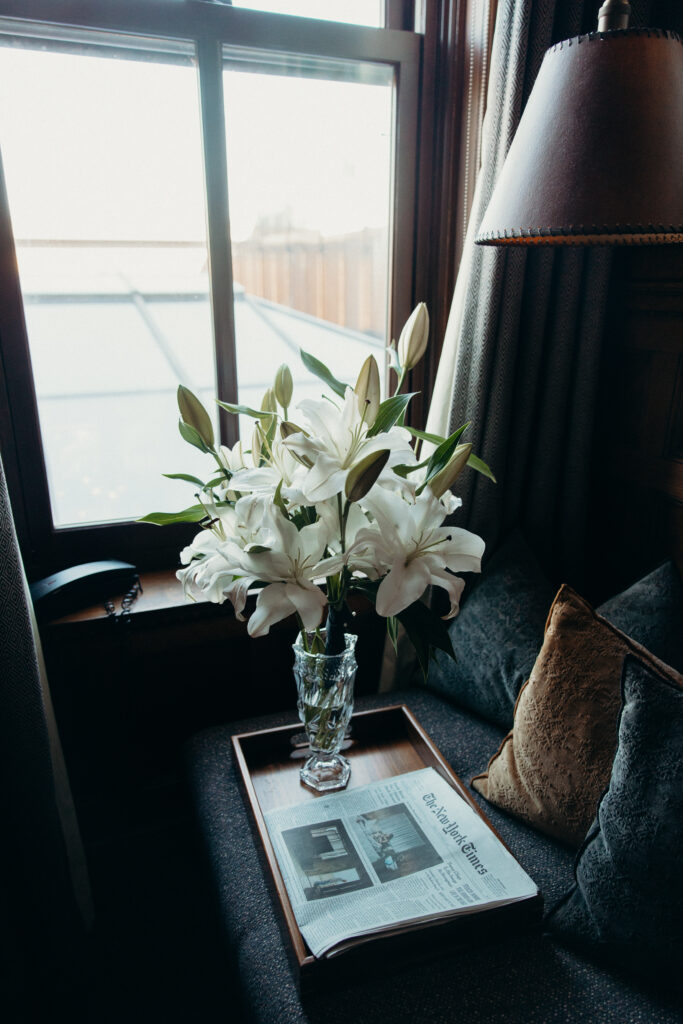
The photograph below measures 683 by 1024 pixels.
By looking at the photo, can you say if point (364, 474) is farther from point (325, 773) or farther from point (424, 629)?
point (325, 773)

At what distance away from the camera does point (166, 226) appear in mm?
1469

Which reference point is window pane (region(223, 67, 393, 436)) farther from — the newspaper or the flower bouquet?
the newspaper

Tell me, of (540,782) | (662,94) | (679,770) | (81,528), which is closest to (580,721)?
(540,782)

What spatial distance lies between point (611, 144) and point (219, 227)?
91 cm

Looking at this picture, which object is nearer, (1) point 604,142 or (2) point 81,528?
(1) point 604,142

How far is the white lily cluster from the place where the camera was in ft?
2.64

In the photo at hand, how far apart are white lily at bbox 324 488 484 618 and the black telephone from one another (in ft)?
2.39

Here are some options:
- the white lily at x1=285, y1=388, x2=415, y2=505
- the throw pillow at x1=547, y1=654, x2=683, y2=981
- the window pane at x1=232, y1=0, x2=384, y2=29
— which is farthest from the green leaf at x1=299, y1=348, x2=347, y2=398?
the window pane at x1=232, y1=0, x2=384, y2=29

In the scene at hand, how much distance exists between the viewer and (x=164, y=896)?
1532 mm

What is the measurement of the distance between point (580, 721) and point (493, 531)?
584 millimetres

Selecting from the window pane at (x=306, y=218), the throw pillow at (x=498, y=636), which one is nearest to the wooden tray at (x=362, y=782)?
the throw pillow at (x=498, y=636)

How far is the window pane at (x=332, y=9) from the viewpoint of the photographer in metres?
1.42

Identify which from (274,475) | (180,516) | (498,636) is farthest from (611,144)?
(498,636)

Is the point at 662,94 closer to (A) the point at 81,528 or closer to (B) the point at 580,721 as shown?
(B) the point at 580,721
